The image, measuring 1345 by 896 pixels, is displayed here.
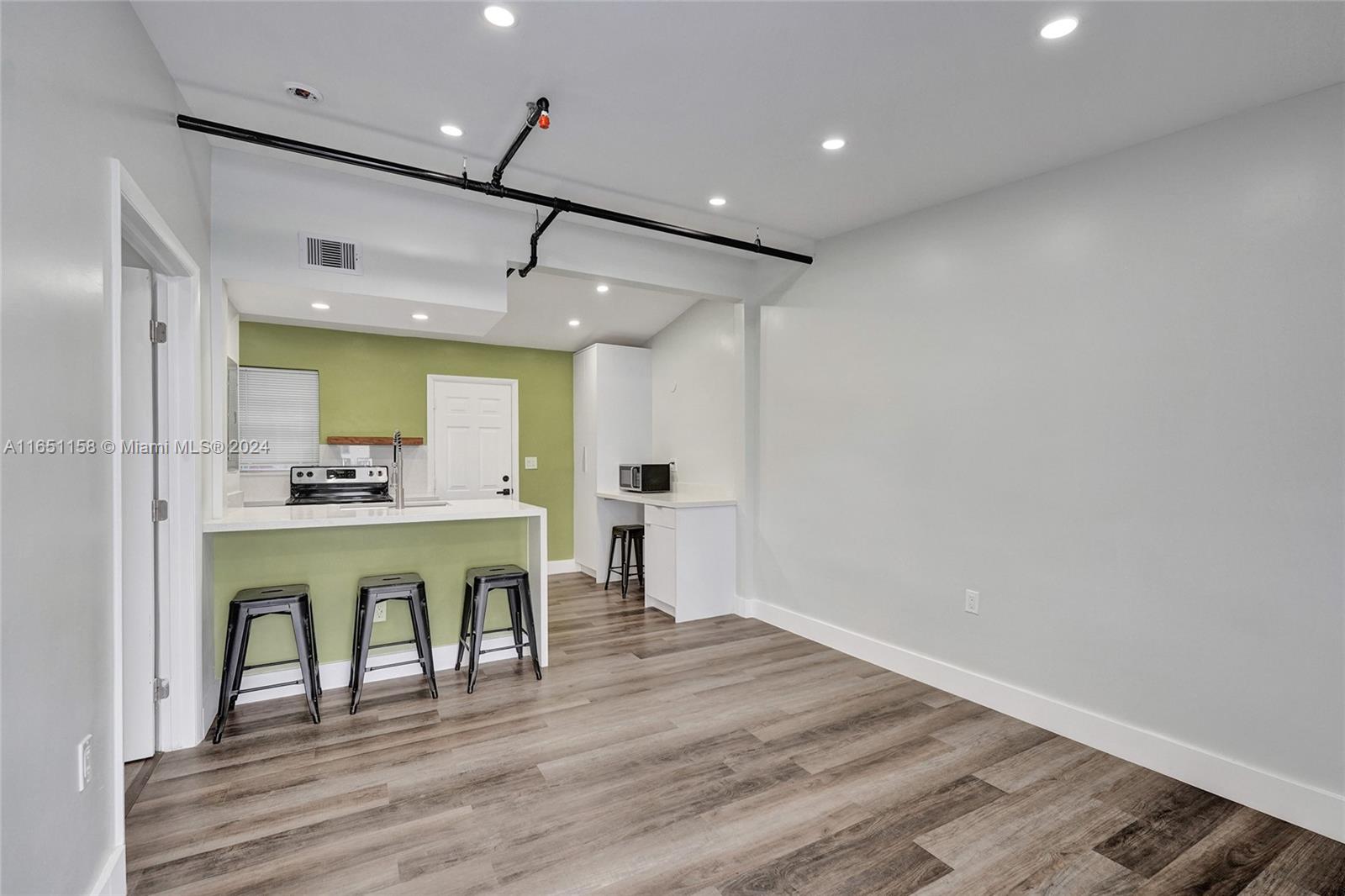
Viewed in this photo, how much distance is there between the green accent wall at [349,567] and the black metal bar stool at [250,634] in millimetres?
125

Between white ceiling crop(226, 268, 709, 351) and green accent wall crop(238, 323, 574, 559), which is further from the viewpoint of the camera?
green accent wall crop(238, 323, 574, 559)

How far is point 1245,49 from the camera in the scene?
2.07 metres

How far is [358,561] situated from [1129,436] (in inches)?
156

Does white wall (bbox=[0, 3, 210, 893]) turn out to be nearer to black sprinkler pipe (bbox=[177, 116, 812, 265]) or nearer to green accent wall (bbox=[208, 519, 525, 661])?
black sprinkler pipe (bbox=[177, 116, 812, 265])

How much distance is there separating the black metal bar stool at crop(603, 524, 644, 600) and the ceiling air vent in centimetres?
331

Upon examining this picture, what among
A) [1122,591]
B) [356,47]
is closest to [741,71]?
[356,47]

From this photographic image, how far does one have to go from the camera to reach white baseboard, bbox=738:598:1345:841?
222cm

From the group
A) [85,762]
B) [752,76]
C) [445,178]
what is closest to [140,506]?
[85,762]

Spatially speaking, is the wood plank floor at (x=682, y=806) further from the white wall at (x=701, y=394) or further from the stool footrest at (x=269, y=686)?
the white wall at (x=701, y=394)

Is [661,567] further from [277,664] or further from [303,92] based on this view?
[303,92]

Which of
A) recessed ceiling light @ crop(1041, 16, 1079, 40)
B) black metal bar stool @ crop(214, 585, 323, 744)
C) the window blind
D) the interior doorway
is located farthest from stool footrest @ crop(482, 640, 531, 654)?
recessed ceiling light @ crop(1041, 16, 1079, 40)

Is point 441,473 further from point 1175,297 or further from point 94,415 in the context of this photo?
point 1175,297

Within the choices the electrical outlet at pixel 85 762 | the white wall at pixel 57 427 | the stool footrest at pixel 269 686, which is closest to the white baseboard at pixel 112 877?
the white wall at pixel 57 427

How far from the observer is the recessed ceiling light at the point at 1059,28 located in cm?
197
